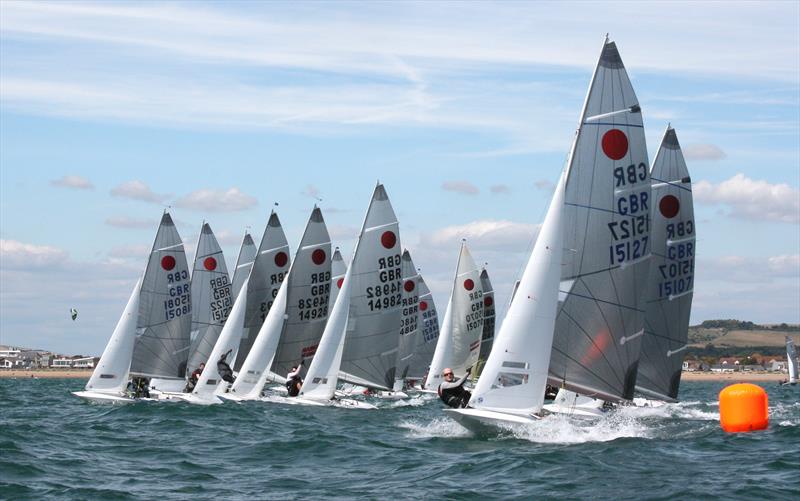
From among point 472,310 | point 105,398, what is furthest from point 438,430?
point 472,310

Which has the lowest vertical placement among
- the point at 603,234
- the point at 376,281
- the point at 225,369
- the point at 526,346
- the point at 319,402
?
the point at 319,402

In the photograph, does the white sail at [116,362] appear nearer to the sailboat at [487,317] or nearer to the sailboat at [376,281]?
the sailboat at [376,281]

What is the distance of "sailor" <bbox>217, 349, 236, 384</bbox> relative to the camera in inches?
1548

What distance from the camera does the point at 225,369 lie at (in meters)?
39.4

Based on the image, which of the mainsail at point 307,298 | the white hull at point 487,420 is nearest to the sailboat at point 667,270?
the white hull at point 487,420

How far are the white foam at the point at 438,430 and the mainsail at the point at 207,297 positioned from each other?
2106 centimetres

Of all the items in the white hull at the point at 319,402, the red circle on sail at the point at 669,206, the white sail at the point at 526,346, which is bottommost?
the white hull at the point at 319,402

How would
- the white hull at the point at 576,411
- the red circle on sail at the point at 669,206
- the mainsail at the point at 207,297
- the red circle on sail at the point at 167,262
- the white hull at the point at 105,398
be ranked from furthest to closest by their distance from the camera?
the mainsail at the point at 207,297 < the red circle on sail at the point at 167,262 < the white hull at the point at 105,398 < the red circle on sail at the point at 669,206 < the white hull at the point at 576,411

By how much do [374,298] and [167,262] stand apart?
871 centimetres

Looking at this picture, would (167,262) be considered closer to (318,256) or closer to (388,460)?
(318,256)

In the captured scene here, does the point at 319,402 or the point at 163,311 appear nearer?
the point at 319,402

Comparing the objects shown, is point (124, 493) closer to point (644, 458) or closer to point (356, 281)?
point (644, 458)

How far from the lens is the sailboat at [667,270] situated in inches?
1275


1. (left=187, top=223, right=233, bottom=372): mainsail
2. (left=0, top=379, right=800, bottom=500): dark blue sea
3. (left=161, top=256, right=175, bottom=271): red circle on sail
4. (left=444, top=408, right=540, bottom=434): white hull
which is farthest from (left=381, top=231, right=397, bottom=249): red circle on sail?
(left=444, top=408, right=540, bottom=434): white hull
